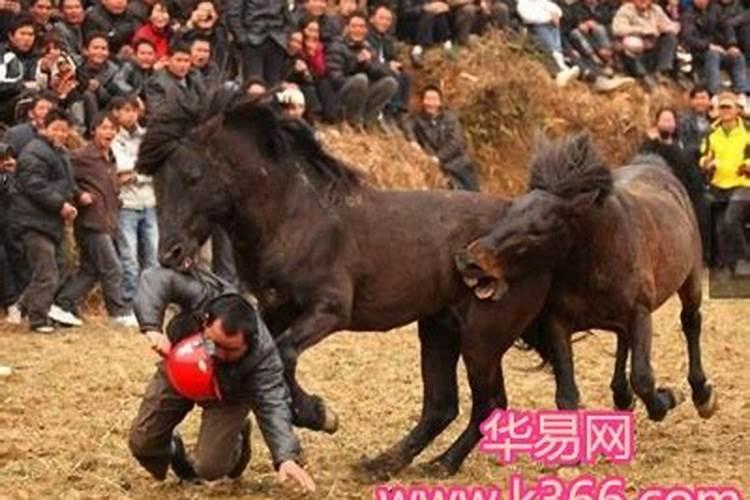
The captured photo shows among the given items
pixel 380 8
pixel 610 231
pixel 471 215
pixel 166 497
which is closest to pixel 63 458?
pixel 166 497

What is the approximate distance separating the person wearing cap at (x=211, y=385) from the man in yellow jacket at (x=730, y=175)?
10738 millimetres

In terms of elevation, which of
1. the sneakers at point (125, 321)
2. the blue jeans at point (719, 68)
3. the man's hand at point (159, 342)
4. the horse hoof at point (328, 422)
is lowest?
the blue jeans at point (719, 68)

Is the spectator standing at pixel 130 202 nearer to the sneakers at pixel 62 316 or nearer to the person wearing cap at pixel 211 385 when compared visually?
the sneakers at pixel 62 316

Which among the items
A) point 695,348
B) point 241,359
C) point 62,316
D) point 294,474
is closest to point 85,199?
point 62,316

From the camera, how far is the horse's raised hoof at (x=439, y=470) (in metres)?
8.83

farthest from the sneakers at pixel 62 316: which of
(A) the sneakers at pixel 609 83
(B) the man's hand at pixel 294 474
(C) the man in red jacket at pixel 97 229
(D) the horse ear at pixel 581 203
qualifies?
(A) the sneakers at pixel 609 83

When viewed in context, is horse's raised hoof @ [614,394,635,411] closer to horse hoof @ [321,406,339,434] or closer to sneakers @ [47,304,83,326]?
horse hoof @ [321,406,339,434]

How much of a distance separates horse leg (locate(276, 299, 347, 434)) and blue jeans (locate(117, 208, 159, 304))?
6645 millimetres

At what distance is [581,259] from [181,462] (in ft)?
7.95

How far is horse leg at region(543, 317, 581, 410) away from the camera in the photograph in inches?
369

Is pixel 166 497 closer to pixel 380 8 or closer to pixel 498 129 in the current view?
pixel 380 8

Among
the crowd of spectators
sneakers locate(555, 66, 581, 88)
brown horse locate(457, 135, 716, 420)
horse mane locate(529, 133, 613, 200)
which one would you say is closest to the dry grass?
the crowd of spectators

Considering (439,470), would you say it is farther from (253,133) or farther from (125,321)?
(125,321)

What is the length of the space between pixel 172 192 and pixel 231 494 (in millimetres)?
1429
